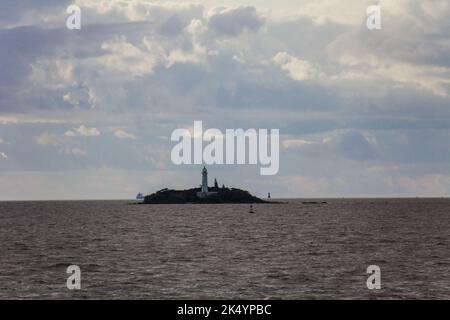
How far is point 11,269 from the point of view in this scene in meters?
59.4

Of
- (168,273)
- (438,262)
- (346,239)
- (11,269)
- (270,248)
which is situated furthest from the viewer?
(346,239)

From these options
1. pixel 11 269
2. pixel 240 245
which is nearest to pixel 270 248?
pixel 240 245

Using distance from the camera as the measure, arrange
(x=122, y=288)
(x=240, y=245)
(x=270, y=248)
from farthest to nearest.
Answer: (x=240, y=245), (x=270, y=248), (x=122, y=288)

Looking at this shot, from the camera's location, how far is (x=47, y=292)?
46.1 metres

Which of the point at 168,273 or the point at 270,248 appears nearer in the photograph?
the point at 168,273

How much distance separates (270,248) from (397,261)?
18.1m

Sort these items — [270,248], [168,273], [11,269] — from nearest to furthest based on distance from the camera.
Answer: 1. [168,273]
2. [11,269]
3. [270,248]
